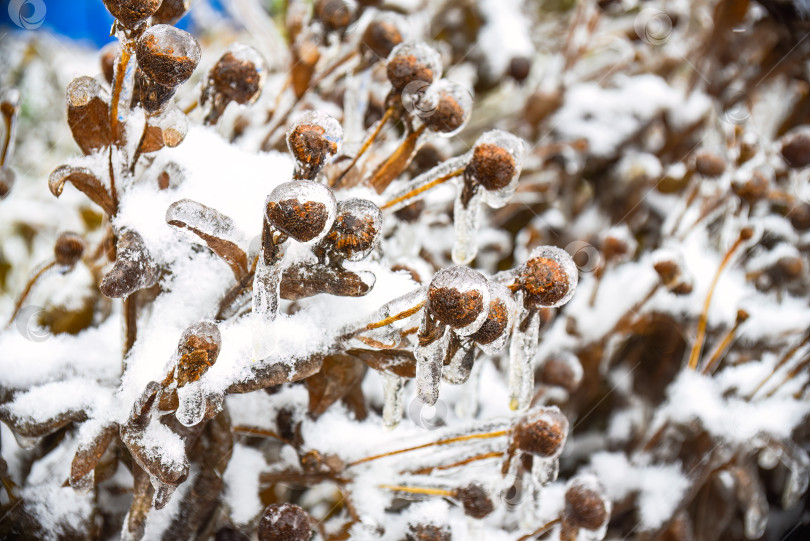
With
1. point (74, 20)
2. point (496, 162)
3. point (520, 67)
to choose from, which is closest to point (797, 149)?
point (520, 67)

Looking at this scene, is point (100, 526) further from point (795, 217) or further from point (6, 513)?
point (795, 217)

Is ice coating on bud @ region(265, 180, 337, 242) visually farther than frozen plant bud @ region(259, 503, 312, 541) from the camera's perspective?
No

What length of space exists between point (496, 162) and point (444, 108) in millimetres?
66

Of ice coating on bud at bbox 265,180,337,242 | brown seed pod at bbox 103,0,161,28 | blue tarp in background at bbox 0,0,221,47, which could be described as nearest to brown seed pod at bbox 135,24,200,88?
brown seed pod at bbox 103,0,161,28

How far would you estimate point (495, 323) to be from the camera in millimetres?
419

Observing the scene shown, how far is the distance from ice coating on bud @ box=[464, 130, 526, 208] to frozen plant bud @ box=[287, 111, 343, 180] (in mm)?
121

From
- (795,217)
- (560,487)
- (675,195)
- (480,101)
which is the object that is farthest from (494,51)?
(560,487)

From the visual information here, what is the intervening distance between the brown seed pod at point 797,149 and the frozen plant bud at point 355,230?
0.66 m

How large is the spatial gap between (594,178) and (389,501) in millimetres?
717

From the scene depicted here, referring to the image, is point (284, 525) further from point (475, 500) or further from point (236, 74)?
point (236, 74)

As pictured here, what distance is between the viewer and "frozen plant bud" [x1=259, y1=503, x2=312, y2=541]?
477 millimetres

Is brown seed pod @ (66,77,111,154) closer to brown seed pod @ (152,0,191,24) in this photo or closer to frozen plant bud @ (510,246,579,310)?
brown seed pod @ (152,0,191,24)

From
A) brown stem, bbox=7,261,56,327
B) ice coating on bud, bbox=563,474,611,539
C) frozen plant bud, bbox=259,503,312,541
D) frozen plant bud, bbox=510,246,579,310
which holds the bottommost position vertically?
ice coating on bud, bbox=563,474,611,539

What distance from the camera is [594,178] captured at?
3.55 ft
